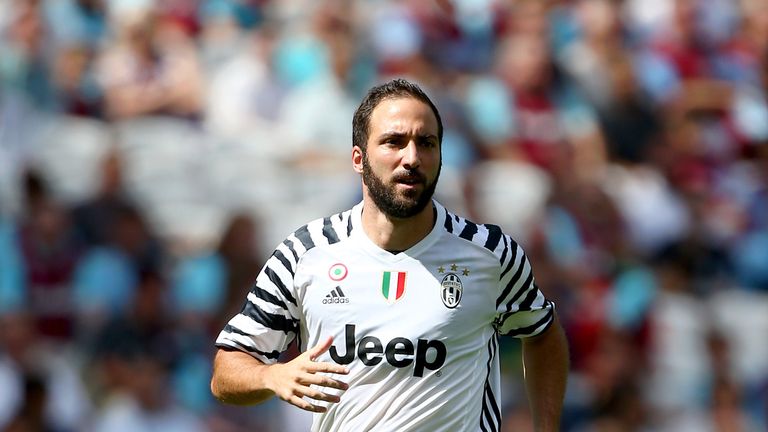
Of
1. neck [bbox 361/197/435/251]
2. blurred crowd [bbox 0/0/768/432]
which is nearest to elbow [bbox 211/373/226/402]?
neck [bbox 361/197/435/251]

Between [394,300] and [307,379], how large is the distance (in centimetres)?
67

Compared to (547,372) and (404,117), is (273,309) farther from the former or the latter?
(547,372)

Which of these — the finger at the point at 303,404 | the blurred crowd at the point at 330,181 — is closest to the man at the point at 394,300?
the finger at the point at 303,404

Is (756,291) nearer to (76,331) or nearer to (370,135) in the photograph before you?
(76,331)

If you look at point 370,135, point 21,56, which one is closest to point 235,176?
point 21,56

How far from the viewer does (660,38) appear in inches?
645

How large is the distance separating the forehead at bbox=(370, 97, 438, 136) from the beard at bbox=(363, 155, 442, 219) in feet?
0.54

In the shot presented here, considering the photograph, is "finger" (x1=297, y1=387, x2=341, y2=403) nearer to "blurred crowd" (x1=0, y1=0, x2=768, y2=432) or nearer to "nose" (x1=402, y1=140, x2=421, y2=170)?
"nose" (x1=402, y1=140, x2=421, y2=170)

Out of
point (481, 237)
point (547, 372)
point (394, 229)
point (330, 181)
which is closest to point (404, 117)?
point (394, 229)

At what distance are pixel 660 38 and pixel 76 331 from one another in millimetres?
8001

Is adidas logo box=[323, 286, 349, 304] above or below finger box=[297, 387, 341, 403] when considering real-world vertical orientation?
above

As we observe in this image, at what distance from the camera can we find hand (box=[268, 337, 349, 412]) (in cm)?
499

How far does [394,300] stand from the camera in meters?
5.54

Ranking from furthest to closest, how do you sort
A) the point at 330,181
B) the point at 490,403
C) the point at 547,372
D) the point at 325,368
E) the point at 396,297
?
1. the point at 330,181
2. the point at 547,372
3. the point at 490,403
4. the point at 396,297
5. the point at 325,368
